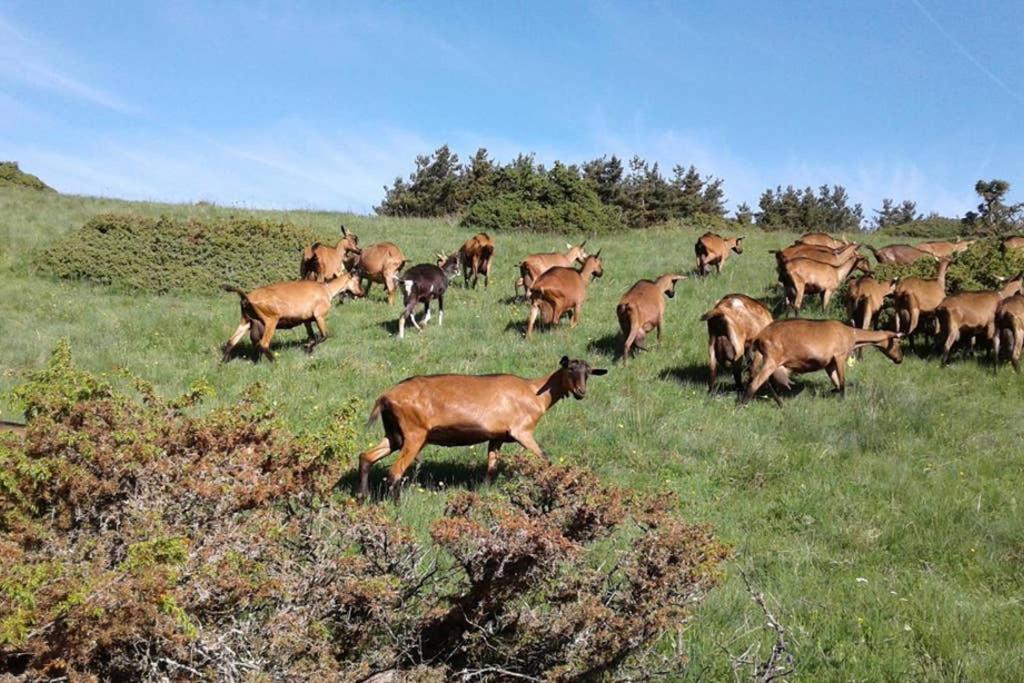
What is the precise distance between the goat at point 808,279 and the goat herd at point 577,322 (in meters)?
0.03

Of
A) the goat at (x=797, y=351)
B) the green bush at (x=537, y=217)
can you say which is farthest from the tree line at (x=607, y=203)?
the goat at (x=797, y=351)

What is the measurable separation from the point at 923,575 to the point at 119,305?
57.4 feet

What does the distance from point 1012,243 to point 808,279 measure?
268 inches

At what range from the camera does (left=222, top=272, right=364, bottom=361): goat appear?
575 inches

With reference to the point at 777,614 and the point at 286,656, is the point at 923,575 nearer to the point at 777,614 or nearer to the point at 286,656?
the point at 777,614

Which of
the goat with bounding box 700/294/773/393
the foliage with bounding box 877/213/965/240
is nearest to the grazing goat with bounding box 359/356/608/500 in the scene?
the goat with bounding box 700/294/773/393

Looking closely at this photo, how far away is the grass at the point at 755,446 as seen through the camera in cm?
604

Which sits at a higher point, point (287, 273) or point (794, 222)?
point (794, 222)

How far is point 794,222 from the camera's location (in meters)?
64.4

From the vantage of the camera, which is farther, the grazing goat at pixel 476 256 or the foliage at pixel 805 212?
the foliage at pixel 805 212

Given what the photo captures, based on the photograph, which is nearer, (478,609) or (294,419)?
(478,609)

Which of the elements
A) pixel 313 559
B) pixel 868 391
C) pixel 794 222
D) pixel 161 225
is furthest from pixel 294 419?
pixel 794 222

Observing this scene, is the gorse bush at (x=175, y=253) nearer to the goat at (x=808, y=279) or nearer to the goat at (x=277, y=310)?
the goat at (x=277, y=310)

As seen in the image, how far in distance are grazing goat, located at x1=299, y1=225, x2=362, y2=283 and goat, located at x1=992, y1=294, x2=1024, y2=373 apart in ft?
44.3
